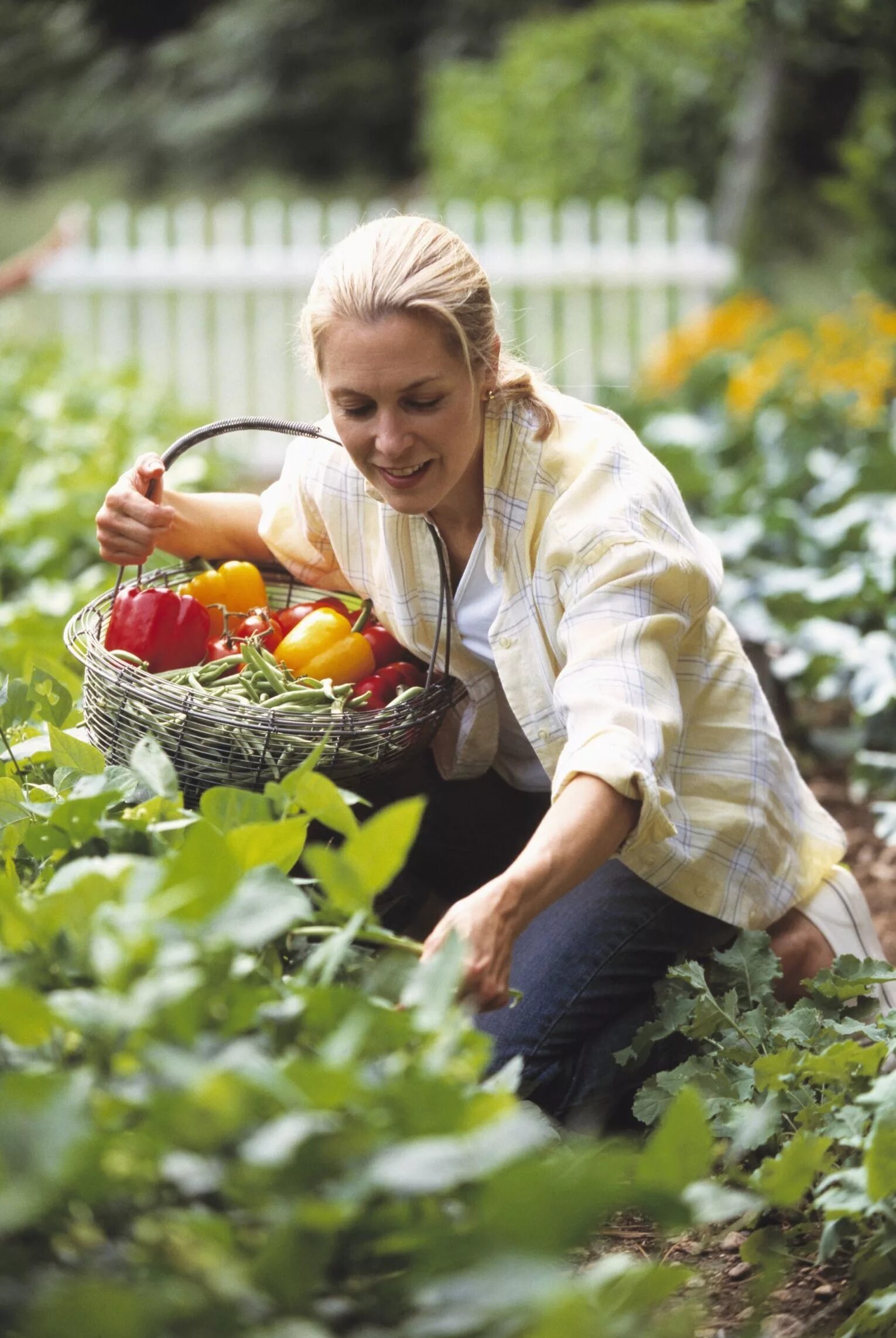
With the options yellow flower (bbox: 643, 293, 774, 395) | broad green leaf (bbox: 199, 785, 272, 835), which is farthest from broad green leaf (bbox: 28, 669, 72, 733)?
yellow flower (bbox: 643, 293, 774, 395)

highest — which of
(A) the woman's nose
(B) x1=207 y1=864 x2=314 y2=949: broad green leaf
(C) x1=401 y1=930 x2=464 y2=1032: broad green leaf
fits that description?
(A) the woman's nose

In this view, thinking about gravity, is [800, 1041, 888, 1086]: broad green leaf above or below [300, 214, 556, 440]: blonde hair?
below

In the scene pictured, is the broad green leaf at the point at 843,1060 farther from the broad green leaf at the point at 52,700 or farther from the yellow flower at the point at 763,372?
the yellow flower at the point at 763,372

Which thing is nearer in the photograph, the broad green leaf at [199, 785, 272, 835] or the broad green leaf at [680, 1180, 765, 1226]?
the broad green leaf at [680, 1180, 765, 1226]

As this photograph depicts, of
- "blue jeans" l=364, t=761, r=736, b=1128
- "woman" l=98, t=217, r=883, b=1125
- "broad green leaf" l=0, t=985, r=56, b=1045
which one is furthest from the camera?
"blue jeans" l=364, t=761, r=736, b=1128

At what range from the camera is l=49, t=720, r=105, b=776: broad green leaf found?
194 cm

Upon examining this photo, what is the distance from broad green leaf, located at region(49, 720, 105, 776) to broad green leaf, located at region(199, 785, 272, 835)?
0.35m

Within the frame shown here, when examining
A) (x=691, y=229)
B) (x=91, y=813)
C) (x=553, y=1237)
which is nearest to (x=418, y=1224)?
(x=553, y=1237)

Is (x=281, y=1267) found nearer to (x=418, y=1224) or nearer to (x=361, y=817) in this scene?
(x=418, y=1224)

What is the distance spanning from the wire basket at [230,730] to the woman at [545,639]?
0.56 feet

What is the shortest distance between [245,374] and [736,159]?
10.5 ft

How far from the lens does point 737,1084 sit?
6.59ft

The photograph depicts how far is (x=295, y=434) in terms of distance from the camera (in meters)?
2.43

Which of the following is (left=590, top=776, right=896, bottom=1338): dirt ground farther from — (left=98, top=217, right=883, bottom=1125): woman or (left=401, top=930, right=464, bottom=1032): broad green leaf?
(left=401, top=930, right=464, bottom=1032): broad green leaf
